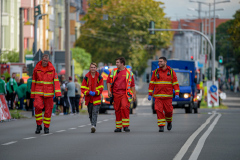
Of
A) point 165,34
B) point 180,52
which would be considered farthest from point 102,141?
point 180,52

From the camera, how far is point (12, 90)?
33844mm

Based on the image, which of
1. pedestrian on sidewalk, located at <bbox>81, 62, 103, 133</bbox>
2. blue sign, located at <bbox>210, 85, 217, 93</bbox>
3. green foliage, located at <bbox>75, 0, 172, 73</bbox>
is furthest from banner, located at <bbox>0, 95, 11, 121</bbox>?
green foliage, located at <bbox>75, 0, 172, 73</bbox>

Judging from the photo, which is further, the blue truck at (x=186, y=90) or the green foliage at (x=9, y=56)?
the green foliage at (x=9, y=56)

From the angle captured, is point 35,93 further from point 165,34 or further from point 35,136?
point 165,34

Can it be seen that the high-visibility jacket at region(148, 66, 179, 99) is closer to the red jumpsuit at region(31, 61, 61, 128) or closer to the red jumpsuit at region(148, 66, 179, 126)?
the red jumpsuit at region(148, 66, 179, 126)

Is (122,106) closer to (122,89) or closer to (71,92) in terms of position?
(122,89)

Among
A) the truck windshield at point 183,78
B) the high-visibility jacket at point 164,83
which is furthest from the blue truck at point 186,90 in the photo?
the high-visibility jacket at point 164,83

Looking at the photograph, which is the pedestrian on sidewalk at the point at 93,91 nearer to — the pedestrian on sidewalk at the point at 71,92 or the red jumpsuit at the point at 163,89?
the red jumpsuit at the point at 163,89

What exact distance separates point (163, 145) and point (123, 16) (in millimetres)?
62376

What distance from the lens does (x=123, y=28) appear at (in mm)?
75625

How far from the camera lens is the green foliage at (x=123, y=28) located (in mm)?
75000

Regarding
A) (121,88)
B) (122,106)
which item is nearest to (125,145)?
(122,106)

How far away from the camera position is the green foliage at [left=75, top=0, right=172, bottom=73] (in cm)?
7500

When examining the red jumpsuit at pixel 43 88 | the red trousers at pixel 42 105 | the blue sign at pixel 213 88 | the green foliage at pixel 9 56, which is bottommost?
the blue sign at pixel 213 88
